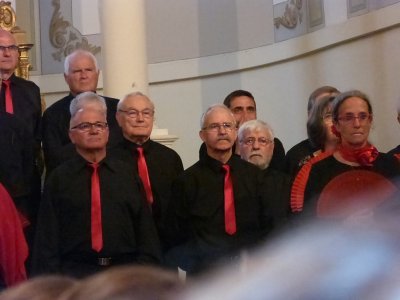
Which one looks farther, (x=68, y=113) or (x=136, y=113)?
(x=68, y=113)

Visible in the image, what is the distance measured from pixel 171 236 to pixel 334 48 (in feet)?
12.4

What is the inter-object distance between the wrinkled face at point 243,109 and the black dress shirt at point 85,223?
1.53 metres

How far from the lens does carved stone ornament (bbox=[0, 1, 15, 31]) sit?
7688 millimetres

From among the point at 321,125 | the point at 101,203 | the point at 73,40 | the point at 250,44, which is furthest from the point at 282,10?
the point at 101,203

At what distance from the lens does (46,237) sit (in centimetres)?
392

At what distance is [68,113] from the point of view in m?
4.87

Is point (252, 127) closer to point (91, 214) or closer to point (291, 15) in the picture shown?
point (91, 214)

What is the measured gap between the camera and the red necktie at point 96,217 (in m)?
3.88

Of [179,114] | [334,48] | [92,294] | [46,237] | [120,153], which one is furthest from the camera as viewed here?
[179,114]

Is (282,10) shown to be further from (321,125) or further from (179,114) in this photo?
(321,125)

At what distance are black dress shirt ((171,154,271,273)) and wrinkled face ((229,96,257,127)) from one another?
1.13 meters

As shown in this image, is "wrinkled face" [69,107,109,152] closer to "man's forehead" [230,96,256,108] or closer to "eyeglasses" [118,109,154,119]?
"eyeglasses" [118,109,154,119]

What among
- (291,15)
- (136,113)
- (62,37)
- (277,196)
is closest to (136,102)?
(136,113)

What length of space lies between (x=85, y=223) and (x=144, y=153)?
795 mm
